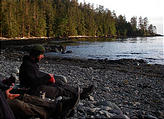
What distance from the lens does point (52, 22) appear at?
81.4 metres

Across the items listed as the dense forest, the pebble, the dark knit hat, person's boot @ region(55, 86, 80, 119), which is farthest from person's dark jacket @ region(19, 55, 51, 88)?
the dense forest

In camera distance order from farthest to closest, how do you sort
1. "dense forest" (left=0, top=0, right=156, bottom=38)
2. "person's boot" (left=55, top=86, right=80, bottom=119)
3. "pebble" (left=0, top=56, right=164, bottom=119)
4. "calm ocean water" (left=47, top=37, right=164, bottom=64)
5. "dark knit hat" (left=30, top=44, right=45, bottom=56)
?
"dense forest" (left=0, top=0, right=156, bottom=38)
"calm ocean water" (left=47, top=37, right=164, bottom=64)
"pebble" (left=0, top=56, right=164, bottom=119)
"dark knit hat" (left=30, top=44, right=45, bottom=56)
"person's boot" (left=55, top=86, right=80, bottom=119)

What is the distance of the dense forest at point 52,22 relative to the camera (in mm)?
62031

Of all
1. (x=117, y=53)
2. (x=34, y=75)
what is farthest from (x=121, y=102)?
(x=117, y=53)

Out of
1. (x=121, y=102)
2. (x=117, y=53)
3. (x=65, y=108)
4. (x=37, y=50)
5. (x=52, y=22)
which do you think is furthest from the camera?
(x=52, y=22)

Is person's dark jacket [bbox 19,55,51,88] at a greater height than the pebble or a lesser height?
greater

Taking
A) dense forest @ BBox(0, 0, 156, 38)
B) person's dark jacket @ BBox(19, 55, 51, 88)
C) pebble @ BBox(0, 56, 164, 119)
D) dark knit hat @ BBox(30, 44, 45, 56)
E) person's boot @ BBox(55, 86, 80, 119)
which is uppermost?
dense forest @ BBox(0, 0, 156, 38)

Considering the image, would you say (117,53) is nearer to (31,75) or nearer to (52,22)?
(31,75)

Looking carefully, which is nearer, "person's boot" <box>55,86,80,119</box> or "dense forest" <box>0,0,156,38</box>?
"person's boot" <box>55,86,80,119</box>

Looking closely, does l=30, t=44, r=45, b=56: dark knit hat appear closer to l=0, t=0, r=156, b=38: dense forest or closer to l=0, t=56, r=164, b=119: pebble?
l=0, t=56, r=164, b=119: pebble

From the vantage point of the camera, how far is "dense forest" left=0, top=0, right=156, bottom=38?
62.0 meters

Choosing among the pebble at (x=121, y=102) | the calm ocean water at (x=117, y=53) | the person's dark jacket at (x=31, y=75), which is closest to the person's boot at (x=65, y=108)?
the pebble at (x=121, y=102)

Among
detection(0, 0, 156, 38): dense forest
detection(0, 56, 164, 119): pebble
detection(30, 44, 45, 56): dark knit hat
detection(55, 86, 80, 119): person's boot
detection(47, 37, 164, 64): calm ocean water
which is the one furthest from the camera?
detection(0, 0, 156, 38): dense forest

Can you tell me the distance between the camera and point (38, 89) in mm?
5297
